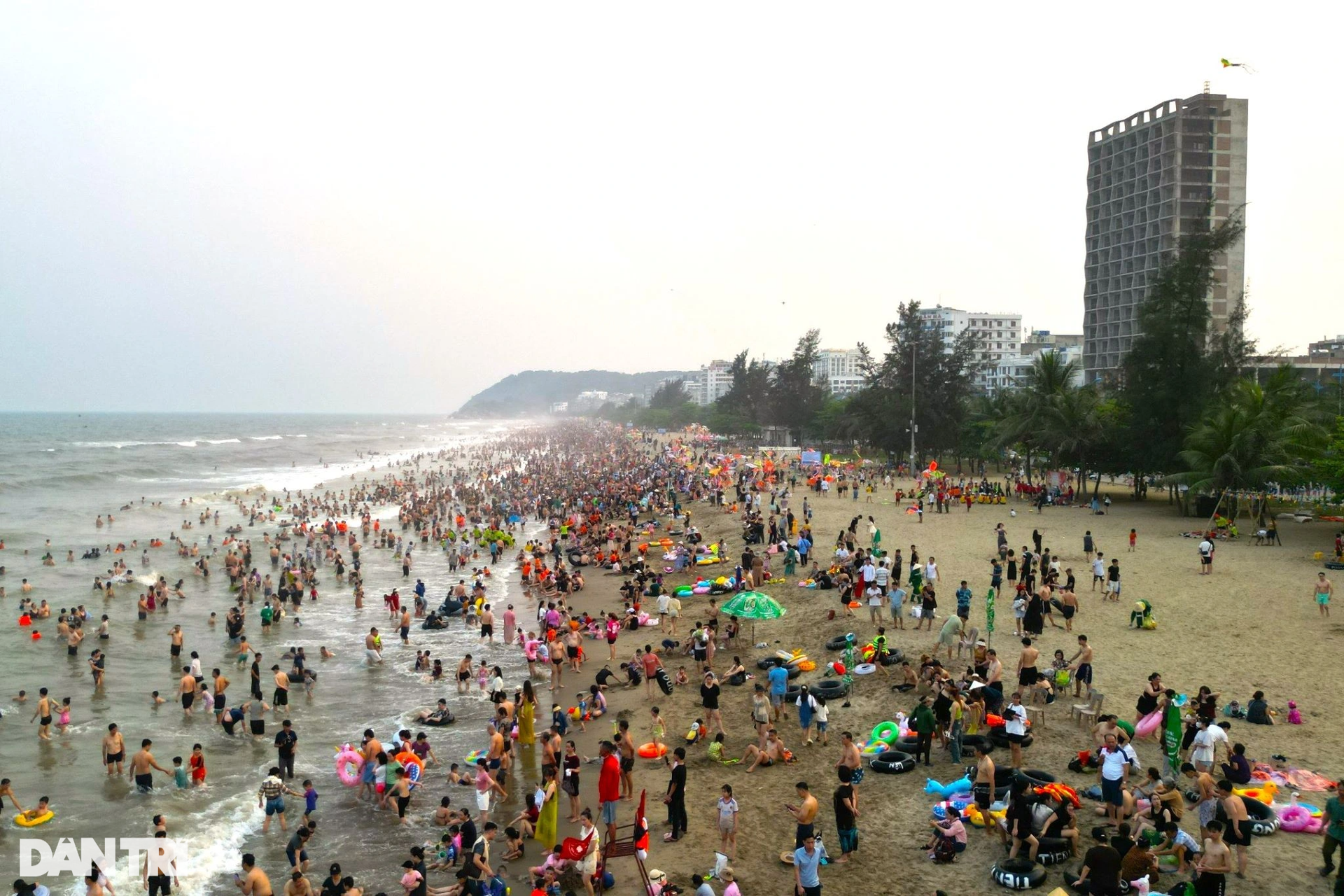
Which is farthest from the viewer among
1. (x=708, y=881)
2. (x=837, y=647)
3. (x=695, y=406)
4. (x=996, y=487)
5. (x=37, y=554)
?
(x=695, y=406)

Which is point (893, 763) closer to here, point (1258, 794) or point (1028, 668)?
point (1028, 668)

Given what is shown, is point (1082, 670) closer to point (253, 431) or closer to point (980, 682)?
point (980, 682)

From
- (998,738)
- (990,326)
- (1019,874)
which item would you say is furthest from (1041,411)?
(990,326)

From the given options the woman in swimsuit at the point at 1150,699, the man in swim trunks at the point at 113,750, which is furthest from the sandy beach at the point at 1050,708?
the man in swim trunks at the point at 113,750

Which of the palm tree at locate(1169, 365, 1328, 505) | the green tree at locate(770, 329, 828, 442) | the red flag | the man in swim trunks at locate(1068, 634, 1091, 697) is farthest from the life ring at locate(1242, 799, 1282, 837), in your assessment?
the green tree at locate(770, 329, 828, 442)

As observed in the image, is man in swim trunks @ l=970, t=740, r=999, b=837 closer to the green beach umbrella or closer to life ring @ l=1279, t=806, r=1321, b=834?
life ring @ l=1279, t=806, r=1321, b=834

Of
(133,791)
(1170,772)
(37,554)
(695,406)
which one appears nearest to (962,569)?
(1170,772)
